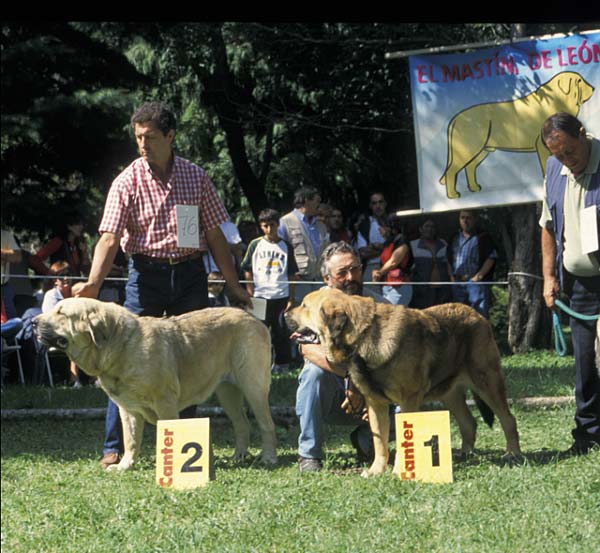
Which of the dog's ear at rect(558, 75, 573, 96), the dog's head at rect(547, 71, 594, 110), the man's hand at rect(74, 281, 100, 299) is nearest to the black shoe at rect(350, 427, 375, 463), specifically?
the man's hand at rect(74, 281, 100, 299)

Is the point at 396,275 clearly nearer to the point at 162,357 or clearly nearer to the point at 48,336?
the point at 162,357

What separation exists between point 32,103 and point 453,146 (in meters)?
5.08

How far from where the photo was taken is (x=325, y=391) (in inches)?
191

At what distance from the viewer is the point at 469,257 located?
30.5 feet

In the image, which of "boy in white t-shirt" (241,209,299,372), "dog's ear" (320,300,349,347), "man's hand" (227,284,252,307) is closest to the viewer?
"dog's ear" (320,300,349,347)

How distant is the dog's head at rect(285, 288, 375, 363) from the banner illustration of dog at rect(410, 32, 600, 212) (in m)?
1.94

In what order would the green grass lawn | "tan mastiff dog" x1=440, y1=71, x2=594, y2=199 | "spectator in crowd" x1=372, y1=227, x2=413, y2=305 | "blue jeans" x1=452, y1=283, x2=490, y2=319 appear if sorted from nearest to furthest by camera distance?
the green grass lawn < "tan mastiff dog" x1=440, y1=71, x2=594, y2=199 < "spectator in crowd" x1=372, y1=227, x2=413, y2=305 < "blue jeans" x1=452, y1=283, x2=490, y2=319

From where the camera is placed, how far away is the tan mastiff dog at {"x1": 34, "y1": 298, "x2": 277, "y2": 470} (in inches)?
191

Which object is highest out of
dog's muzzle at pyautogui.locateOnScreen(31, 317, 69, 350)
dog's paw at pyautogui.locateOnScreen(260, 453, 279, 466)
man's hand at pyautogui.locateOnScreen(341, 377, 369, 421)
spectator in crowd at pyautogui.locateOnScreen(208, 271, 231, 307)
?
dog's muzzle at pyautogui.locateOnScreen(31, 317, 69, 350)

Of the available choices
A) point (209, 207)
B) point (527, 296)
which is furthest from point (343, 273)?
point (527, 296)

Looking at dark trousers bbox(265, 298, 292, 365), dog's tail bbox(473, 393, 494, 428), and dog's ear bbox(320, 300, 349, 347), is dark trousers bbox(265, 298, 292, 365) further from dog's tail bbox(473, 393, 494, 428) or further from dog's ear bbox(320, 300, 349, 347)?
dog's ear bbox(320, 300, 349, 347)

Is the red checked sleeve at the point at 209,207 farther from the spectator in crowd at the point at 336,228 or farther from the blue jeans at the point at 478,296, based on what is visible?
the blue jeans at the point at 478,296

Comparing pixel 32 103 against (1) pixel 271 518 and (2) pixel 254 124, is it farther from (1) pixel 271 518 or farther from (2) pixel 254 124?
(1) pixel 271 518

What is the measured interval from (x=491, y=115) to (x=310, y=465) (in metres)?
2.82
